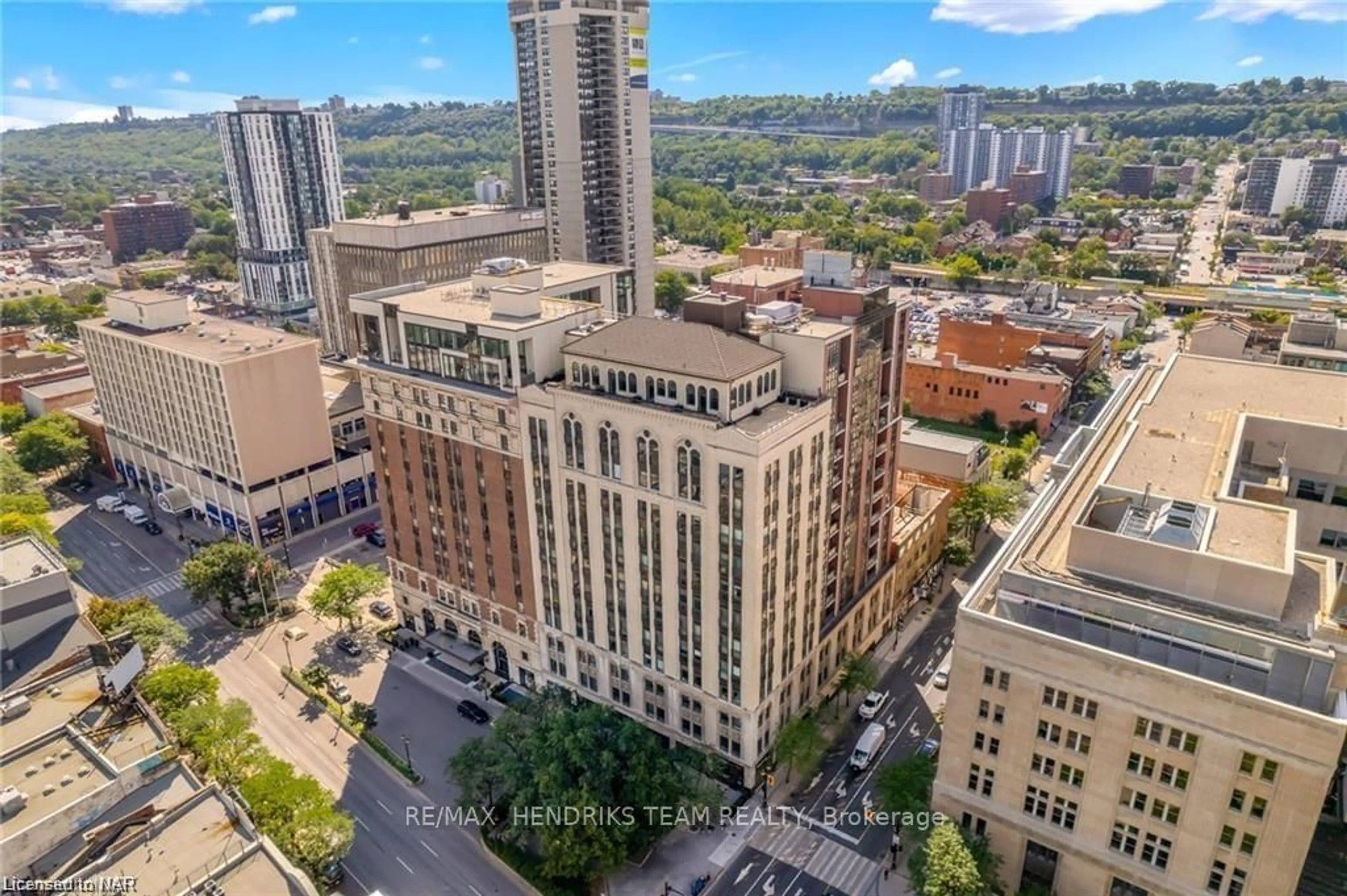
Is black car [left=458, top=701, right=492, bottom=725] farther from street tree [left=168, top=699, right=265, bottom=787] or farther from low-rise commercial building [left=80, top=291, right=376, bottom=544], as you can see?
low-rise commercial building [left=80, top=291, right=376, bottom=544]

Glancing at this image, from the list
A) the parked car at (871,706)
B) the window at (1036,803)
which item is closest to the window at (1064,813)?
the window at (1036,803)

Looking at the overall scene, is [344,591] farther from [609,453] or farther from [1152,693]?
[1152,693]

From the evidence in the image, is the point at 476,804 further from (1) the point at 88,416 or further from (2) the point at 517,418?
(1) the point at 88,416

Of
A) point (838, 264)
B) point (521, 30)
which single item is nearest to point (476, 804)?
point (838, 264)

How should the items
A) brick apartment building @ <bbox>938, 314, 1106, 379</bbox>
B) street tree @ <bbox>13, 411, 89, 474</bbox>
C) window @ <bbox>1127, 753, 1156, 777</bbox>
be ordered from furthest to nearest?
brick apartment building @ <bbox>938, 314, 1106, 379</bbox> < street tree @ <bbox>13, 411, 89, 474</bbox> < window @ <bbox>1127, 753, 1156, 777</bbox>

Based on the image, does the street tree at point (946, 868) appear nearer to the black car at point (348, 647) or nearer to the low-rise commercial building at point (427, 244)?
the black car at point (348, 647)

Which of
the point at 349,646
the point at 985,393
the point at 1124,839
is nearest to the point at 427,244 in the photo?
the point at 349,646

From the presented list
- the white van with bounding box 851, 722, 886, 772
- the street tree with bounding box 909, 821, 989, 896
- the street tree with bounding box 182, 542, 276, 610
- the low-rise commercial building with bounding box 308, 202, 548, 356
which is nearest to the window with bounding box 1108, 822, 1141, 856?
the street tree with bounding box 909, 821, 989, 896
